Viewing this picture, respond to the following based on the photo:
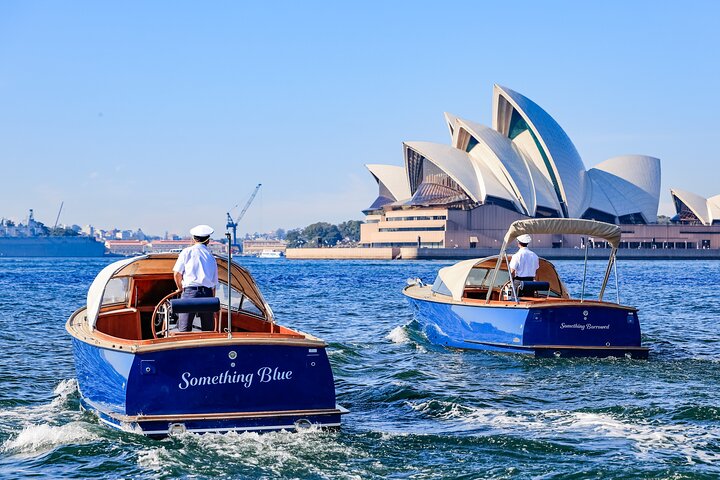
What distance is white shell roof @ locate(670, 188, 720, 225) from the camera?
122 m

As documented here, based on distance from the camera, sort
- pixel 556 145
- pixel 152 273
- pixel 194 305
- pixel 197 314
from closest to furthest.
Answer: pixel 194 305, pixel 197 314, pixel 152 273, pixel 556 145

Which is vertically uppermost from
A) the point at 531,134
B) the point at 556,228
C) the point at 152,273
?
the point at 531,134

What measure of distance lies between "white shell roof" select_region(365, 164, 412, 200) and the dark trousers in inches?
4203

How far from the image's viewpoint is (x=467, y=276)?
50.4ft

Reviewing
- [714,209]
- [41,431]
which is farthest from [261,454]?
[714,209]

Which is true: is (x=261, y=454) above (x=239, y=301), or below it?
below

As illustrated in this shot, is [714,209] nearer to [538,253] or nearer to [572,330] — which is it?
[538,253]

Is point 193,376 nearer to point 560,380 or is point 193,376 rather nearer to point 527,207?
point 560,380

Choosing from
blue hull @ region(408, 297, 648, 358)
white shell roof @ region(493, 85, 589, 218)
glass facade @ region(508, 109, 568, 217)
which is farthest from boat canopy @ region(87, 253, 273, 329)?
glass facade @ region(508, 109, 568, 217)

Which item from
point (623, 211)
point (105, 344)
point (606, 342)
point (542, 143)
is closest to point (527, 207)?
point (542, 143)

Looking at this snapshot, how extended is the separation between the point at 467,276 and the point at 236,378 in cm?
786

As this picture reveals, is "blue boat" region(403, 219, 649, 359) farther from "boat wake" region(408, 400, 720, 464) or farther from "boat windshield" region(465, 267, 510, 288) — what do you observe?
"boat wake" region(408, 400, 720, 464)

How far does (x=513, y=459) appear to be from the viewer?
7.73 meters

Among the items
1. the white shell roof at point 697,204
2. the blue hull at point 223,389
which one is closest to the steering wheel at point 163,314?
the blue hull at point 223,389
